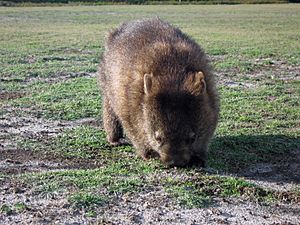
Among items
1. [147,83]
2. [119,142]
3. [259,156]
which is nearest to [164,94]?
[147,83]

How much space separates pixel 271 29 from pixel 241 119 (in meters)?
18.5

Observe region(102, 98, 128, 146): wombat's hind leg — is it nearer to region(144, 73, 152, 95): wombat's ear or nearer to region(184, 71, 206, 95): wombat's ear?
region(144, 73, 152, 95): wombat's ear

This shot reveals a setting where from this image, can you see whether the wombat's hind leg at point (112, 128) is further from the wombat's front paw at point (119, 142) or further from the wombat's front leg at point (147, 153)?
the wombat's front leg at point (147, 153)

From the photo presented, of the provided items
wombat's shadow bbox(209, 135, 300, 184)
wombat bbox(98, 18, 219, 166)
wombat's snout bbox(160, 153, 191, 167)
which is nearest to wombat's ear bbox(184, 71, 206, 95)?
wombat bbox(98, 18, 219, 166)

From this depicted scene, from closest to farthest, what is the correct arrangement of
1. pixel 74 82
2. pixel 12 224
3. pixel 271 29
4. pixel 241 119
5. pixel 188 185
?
pixel 12 224 < pixel 188 185 < pixel 241 119 < pixel 74 82 < pixel 271 29

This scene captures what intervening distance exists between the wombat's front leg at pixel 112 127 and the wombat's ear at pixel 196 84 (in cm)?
154

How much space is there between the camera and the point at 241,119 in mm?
7965

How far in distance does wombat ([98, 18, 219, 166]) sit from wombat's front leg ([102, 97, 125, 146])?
6.2 inches

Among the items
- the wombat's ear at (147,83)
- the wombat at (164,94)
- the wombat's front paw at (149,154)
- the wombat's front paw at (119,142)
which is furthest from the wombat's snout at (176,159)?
the wombat's front paw at (119,142)

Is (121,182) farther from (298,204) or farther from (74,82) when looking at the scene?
(74,82)

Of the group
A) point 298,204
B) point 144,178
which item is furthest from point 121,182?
point 298,204

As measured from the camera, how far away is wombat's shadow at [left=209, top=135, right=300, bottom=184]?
582cm

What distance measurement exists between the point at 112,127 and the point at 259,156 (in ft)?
5.44

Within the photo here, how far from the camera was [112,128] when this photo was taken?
6.91m
